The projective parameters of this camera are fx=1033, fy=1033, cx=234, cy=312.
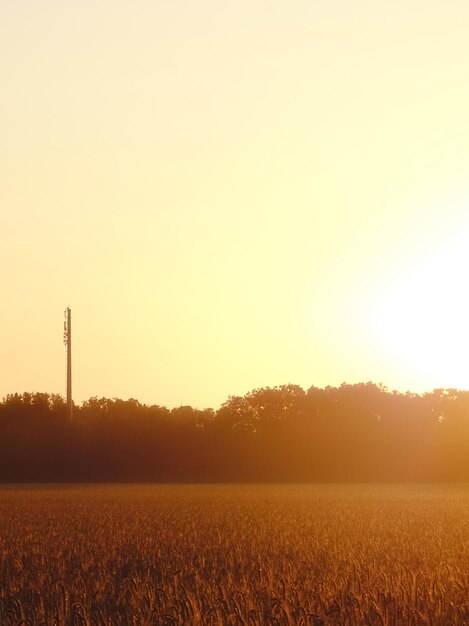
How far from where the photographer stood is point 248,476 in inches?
3369

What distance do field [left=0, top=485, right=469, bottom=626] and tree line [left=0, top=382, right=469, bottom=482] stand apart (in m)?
50.2

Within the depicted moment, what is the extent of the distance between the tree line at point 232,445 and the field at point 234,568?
165 feet

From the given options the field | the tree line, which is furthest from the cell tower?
the field

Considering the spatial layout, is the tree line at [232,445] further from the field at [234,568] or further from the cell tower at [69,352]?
the field at [234,568]

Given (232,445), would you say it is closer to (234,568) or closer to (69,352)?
(69,352)

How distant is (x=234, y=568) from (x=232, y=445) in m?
71.3

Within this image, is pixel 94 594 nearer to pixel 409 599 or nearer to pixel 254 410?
pixel 409 599

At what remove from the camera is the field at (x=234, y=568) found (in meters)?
11.1

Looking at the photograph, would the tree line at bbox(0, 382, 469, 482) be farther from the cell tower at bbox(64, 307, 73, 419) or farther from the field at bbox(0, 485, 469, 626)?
the field at bbox(0, 485, 469, 626)

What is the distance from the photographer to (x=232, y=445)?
87562 mm

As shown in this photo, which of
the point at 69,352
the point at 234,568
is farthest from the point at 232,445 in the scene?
the point at 234,568

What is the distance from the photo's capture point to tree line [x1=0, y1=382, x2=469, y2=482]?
84562 mm

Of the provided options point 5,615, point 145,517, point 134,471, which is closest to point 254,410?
point 134,471

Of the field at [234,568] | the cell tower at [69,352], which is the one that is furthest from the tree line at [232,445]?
the field at [234,568]
